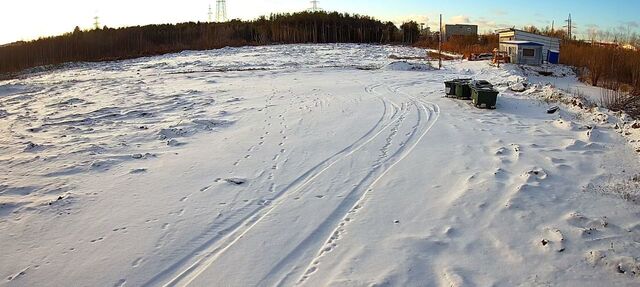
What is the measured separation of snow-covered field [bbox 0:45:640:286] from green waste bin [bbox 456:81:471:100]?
0.32m

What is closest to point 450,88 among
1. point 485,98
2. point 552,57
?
point 485,98

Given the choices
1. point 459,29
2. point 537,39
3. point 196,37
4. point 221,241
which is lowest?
point 221,241

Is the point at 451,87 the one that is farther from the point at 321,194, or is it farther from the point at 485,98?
the point at 321,194

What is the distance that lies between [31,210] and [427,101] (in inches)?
395

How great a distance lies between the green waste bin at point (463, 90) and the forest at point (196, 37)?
83.8ft

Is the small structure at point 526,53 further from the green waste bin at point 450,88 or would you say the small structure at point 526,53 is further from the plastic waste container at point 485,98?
the plastic waste container at point 485,98

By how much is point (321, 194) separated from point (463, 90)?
7.96m

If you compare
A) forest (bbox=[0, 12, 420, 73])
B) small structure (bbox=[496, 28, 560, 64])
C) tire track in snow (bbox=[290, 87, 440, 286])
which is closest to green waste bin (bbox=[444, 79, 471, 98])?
tire track in snow (bbox=[290, 87, 440, 286])

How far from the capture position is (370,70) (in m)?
21.6

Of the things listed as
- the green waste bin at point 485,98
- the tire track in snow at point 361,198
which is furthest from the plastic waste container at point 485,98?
the tire track in snow at point 361,198

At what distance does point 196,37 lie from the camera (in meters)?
39.5

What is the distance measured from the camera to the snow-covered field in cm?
475

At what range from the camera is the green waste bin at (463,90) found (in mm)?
13086

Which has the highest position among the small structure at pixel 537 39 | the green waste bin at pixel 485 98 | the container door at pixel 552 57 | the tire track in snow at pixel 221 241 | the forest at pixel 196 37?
the forest at pixel 196 37
